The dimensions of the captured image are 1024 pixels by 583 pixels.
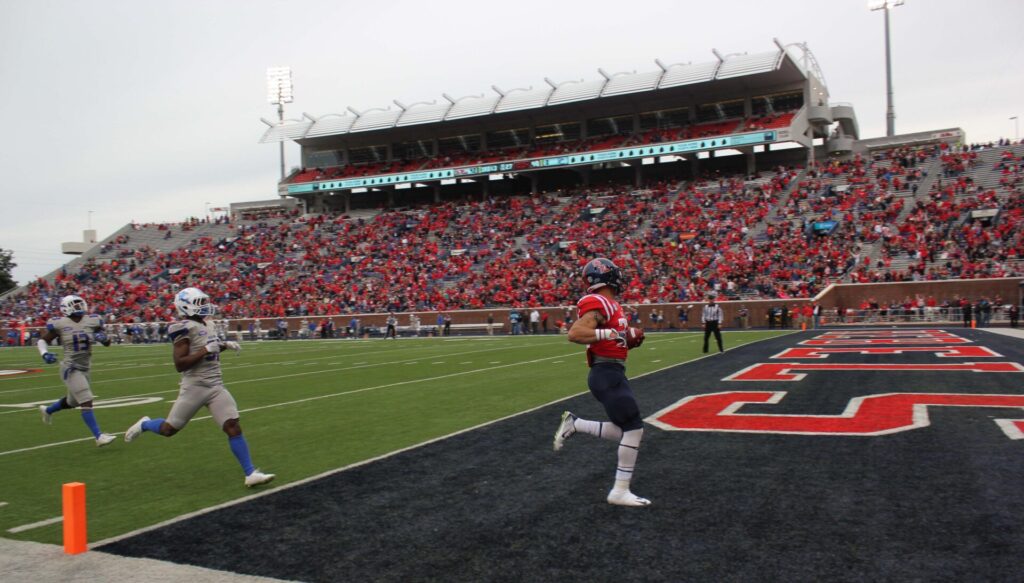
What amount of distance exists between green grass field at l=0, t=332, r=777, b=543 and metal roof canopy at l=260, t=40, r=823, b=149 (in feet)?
112

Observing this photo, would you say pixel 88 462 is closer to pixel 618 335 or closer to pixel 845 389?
pixel 618 335

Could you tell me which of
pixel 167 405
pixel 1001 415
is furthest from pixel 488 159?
pixel 1001 415

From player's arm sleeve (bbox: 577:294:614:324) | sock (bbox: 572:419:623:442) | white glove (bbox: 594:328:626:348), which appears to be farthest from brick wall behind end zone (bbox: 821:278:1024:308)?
white glove (bbox: 594:328:626:348)

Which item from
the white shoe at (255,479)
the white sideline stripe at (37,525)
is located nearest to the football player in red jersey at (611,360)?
the white shoe at (255,479)

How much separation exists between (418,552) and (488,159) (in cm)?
5496

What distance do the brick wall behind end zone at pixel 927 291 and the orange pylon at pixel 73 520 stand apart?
34.7 metres

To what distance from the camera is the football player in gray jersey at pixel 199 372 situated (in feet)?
21.6

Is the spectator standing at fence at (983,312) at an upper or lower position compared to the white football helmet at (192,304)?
lower

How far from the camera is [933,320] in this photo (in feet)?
107

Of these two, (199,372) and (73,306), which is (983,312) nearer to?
(199,372)

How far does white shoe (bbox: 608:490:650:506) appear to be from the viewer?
17.9 feet

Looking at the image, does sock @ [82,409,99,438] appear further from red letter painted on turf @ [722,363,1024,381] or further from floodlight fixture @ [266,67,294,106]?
floodlight fixture @ [266,67,294,106]

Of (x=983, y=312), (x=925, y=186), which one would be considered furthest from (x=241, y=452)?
(x=925, y=186)

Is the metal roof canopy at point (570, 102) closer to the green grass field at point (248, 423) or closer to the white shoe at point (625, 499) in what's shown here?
the green grass field at point (248, 423)
